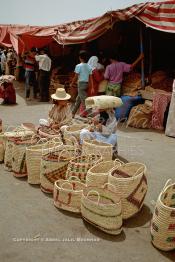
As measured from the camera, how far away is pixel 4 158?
18.6ft

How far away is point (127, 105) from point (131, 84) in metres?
0.78

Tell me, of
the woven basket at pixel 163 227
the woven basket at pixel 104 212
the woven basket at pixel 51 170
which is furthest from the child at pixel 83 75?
the woven basket at pixel 163 227

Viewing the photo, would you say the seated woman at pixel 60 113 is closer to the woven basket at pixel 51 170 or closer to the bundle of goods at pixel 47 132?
the bundle of goods at pixel 47 132

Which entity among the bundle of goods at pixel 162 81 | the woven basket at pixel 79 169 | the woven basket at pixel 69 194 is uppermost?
the bundle of goods at pixel 162 81

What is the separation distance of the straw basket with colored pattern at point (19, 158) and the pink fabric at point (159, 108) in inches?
156

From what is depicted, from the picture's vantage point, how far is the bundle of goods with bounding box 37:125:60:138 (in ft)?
18.6

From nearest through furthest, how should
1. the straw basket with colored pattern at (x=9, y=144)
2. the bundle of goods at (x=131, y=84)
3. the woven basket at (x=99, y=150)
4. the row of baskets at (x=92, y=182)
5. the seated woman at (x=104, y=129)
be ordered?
the row of baskets at (x=92, y=182) < the woven basket at (x=99, y=150) < the straw basket with colored pattern at (x=9, y=144) < the seated woman at (x=104, y=129) < the bundle of goods at (x=131, y=84)

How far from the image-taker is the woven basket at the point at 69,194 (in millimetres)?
3906

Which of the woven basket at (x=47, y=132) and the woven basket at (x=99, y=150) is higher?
the woven basket at (x=99, y=150)

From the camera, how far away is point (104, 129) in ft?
18.0

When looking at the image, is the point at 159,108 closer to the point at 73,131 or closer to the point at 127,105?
the point at 127,105

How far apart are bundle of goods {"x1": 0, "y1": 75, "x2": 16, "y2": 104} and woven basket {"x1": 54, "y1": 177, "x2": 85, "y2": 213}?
26.7 ft

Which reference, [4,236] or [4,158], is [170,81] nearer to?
[4,158]

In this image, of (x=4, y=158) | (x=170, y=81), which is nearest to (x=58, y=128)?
(x=4, y=158)
